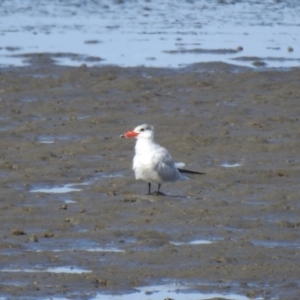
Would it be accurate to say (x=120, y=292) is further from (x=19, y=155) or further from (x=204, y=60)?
(x=204, y=60)

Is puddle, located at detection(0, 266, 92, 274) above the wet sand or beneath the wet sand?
above

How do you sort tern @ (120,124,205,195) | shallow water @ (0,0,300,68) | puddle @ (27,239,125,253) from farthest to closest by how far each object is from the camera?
1. shallow water @ (0,0,300,68)
2. tern @ (120,124,205,195)
3. puddle @ (27,239,125,253)

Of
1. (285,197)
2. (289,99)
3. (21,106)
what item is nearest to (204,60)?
(289,99)

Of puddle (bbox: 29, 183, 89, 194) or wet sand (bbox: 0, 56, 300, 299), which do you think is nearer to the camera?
wet sand (bbox: 0, 56, 300, 299)

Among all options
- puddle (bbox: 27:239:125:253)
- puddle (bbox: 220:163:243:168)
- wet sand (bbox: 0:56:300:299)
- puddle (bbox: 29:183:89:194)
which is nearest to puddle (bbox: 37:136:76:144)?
wet sand (bbox: 0:56:300:299)

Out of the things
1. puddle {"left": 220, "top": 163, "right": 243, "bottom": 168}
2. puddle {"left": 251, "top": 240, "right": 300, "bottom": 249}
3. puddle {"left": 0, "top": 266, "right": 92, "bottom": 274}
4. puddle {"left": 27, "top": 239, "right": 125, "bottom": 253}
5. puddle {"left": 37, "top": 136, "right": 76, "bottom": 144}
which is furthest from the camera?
puddle {"left": 37, "top": 136, "right": 76, "bottom": 144}

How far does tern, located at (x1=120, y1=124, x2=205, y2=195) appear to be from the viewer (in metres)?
9.75

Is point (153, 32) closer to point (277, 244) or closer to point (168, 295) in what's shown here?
point (277, 244)

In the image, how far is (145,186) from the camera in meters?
10.3

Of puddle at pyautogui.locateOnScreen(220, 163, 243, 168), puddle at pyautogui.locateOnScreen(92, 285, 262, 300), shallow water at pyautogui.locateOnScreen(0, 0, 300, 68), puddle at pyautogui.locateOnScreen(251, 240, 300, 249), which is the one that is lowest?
shallow water at pyautogui.locateOnScreen(0, 0, 300, 68)

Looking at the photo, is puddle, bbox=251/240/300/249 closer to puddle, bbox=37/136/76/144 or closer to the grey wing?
the grey wing

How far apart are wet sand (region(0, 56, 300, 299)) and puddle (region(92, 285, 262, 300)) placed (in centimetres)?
12

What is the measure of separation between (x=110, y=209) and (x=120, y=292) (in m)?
2.28

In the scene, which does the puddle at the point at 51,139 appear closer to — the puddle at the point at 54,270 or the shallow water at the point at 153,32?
the puddle at the point at 54,270
